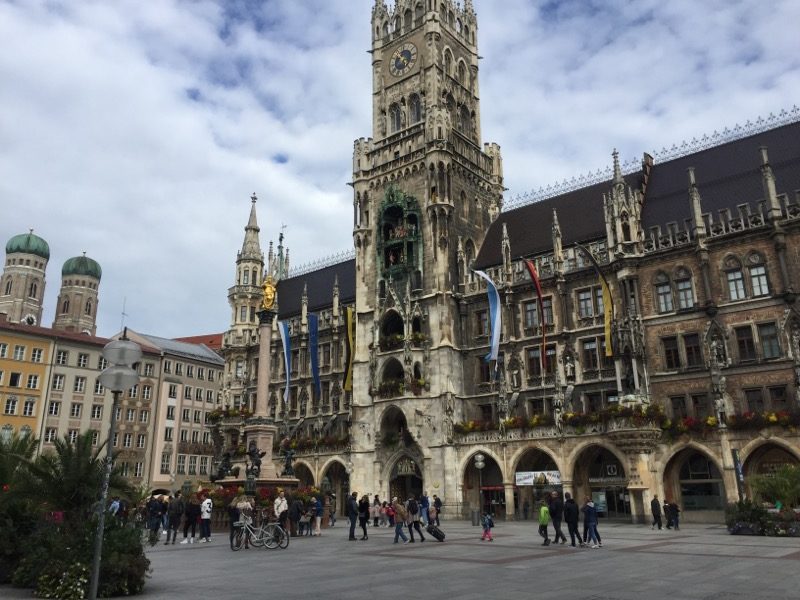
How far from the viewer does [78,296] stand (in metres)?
138

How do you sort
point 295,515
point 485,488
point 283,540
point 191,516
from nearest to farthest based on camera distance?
point 283,540, point 191,516, point 295,515, point 485,488

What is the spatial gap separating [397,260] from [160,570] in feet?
119

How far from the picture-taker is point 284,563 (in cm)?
1747

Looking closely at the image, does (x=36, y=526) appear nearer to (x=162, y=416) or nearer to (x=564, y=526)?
(x=564, y=526)

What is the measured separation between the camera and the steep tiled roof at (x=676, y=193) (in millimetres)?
39406

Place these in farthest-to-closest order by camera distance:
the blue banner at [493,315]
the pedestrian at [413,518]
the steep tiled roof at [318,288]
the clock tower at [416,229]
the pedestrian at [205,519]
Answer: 1. the steep tiled roof at [318,288]
2. the clock tower at [416,229]
3. the blue banner at [493,315]
4. the pedestrian at [205,519]
5. the pedestrian at [413,518]

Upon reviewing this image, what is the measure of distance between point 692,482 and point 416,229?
24824 mm

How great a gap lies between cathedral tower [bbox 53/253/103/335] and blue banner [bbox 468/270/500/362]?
113 metres

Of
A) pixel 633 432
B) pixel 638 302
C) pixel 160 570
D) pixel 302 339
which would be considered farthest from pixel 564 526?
pixel 302 339

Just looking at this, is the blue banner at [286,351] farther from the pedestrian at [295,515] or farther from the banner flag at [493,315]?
the pedestrian at [295,515]

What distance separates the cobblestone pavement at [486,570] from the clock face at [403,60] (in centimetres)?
4143

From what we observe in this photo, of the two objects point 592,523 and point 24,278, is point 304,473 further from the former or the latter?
point 24,278

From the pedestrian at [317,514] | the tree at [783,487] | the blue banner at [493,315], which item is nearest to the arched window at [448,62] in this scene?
the blue banner at [493,315]

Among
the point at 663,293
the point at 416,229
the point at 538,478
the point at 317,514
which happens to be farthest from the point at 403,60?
the point at 317,514
